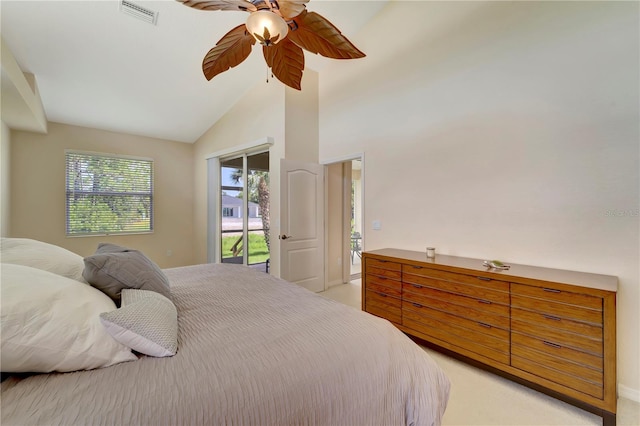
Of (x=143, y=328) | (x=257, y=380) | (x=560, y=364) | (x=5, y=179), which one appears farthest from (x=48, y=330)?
(x=5, y=179)

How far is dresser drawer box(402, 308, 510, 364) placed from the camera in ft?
6.50

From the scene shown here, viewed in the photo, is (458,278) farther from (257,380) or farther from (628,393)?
(257,380)

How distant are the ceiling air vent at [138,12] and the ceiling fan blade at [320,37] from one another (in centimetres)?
202

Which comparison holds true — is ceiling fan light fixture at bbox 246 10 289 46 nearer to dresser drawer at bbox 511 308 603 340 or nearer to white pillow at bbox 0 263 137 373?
white pillow at bbox 0 263 137 373

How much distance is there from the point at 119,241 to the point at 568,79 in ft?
20.9

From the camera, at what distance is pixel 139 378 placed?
82cm

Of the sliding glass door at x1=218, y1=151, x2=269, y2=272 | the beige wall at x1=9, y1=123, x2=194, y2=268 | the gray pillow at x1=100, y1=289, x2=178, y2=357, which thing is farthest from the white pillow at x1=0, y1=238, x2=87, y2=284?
the beige wall at x1=9, y1=123, x2=194, y2=268

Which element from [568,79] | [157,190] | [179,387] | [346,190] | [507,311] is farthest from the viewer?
[157,190]

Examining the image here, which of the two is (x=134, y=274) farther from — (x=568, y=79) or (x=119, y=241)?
(x=119, y=241)

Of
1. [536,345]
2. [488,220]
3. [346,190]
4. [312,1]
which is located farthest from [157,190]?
[536,345]

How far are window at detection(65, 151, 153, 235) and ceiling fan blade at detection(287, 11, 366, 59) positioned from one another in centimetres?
467

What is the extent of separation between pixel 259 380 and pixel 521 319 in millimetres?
1901

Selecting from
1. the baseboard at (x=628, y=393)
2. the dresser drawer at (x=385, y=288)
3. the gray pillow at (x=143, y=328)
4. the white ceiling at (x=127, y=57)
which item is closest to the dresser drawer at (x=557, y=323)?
the baseboard at (x=628, y=393)

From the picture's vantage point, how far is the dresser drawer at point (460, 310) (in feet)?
6.48
